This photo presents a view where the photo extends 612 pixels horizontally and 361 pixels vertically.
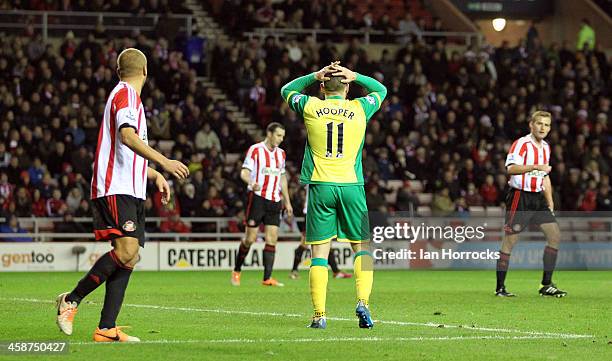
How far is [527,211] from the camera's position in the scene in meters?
16.1

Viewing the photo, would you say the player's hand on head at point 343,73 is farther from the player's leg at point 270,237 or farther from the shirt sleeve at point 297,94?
the player's leg at point 270,237

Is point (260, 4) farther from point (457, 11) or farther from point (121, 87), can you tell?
point (121, 87)

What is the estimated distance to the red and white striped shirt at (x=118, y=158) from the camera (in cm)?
955

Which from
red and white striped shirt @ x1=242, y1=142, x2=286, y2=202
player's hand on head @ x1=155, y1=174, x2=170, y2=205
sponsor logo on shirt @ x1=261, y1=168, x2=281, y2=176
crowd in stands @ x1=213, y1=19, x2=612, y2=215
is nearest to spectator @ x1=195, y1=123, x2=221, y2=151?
crowd in stands @ x1=213, y1=19, x2=612, y2=215

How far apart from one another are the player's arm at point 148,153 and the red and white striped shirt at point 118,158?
149 millimetres

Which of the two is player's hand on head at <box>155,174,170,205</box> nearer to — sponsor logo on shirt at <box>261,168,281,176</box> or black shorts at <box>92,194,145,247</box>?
black shorts at <box>92,194,145,247</box>

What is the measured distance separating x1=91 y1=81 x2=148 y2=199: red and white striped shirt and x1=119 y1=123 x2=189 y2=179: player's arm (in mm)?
149

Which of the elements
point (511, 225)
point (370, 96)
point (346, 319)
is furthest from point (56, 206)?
point (370, 96)

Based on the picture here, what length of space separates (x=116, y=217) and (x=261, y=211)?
9.31 metres

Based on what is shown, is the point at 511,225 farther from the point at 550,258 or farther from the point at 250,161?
the point at 250,161

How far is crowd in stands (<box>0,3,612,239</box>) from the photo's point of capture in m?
26.3

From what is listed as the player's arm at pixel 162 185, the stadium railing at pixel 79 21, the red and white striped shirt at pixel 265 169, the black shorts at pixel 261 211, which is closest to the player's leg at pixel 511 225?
the black shorts at pixel 261 211

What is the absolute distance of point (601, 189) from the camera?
97.1 feet

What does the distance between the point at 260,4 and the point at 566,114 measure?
28.1ft
